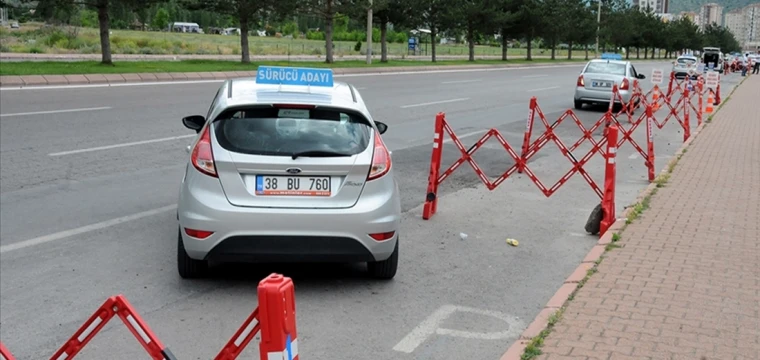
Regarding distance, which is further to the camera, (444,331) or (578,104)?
(578,104)

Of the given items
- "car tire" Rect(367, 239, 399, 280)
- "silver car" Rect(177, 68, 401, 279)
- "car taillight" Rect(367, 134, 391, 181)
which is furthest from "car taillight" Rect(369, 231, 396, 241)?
"car taillight" Rect(367, 134, 391, 181)

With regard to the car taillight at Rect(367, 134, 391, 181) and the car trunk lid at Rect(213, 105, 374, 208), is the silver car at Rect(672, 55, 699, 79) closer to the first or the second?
the car taillight at Rect(367, 134, 391, 181)

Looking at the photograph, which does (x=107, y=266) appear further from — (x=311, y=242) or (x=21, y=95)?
(x=21, y=95)

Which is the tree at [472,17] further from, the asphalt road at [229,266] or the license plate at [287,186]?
the license plate at [287,186]

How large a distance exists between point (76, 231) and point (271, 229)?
112 inches

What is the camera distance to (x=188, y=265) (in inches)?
239

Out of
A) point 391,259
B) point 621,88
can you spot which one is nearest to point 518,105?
point 621,88

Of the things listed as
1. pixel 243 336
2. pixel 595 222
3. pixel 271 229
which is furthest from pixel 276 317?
pixel 595 222

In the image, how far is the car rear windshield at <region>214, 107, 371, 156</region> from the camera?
5812 mm

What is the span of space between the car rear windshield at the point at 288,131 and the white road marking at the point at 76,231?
7.78 feet

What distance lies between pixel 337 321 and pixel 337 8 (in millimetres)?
36758

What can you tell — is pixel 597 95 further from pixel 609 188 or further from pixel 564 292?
pixel 564 292

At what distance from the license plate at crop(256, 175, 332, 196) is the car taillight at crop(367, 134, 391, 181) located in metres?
0.44

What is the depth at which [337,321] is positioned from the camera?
543 cm
